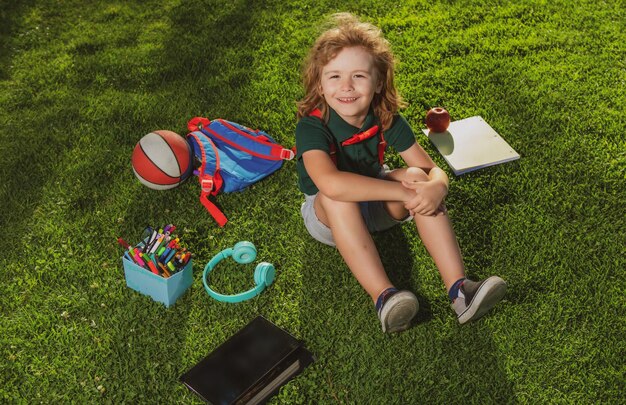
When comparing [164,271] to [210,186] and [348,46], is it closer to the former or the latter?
[210,186]

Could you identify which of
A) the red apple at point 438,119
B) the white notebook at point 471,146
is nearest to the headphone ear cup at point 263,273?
the white notebook at point 471,146

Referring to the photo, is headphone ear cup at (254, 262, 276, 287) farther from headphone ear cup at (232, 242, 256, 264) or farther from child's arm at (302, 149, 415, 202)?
child's arm at (302, 149, 415, 202)

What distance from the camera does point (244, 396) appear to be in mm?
2816

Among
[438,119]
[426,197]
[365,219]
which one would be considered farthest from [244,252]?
[438,119]

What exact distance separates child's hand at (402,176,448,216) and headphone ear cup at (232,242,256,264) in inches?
35.0

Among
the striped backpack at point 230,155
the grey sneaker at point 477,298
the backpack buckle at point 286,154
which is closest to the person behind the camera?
the grey sneaker at point 477,298

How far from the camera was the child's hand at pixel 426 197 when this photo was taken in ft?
10.3

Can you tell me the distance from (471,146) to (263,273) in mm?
1731

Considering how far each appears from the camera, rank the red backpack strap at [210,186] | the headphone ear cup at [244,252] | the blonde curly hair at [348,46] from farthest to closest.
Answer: the red backpack strap at [210,186], the headphone ear cup at [244,252], the blonde curly hair at [348,46]

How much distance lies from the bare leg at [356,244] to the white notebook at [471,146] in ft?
3.92

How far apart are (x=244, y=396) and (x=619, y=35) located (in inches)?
173

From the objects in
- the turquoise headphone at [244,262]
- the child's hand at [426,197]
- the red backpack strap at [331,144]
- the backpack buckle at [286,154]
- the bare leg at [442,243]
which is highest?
the red backpack strap at [331,144]

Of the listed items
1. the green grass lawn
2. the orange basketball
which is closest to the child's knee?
the green grass lawn

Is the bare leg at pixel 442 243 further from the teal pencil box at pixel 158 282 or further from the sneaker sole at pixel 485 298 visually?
the teal pencil box at pixel 158 282
